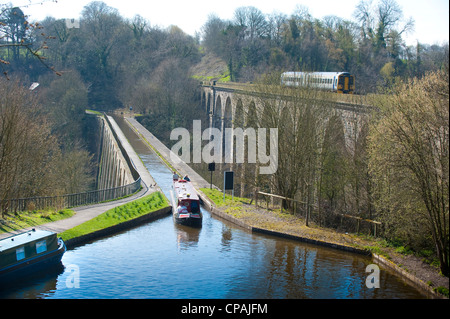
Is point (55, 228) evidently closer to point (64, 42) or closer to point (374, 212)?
point (374, 212)

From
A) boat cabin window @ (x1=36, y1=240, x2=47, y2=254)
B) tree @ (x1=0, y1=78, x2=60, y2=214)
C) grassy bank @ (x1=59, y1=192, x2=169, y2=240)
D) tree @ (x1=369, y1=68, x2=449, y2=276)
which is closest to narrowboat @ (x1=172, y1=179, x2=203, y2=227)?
grassy bank @ (x1=59, y1=192, x2=169, y2=240)

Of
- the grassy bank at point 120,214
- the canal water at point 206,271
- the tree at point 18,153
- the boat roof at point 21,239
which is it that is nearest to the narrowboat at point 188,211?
the canal water at point 206,271

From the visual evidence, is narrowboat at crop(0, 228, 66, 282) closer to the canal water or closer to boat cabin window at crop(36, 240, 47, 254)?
boat cabin window at crop(36, 240, 47, 254)

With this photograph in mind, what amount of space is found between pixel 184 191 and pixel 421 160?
33.9ft

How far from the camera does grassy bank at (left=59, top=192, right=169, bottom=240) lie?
14.5 m

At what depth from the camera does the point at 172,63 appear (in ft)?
231

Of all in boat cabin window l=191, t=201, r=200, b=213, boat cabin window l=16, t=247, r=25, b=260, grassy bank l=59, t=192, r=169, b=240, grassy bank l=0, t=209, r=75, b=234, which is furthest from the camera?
boat cabin window l=191, t=201, r=200, b=213

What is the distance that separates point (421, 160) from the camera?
1138 cm

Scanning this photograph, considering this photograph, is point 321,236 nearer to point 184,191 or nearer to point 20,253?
point 184,191

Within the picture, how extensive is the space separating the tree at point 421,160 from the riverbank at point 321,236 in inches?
25.4

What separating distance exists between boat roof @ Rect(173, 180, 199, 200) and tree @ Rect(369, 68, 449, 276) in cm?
772

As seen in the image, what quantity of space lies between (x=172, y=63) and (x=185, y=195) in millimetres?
55183
